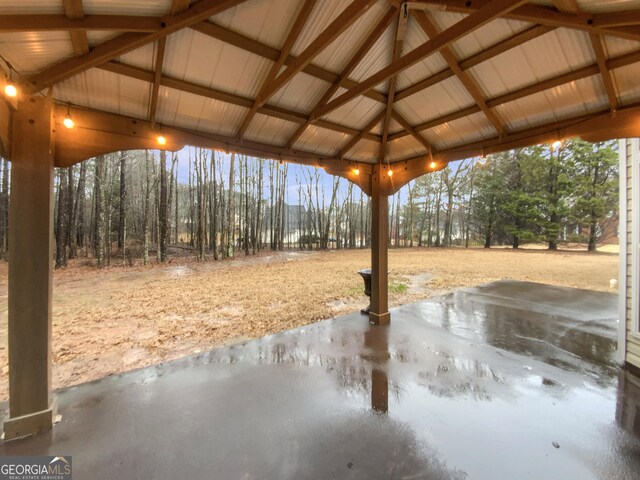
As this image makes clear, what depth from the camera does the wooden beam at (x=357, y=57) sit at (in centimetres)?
225

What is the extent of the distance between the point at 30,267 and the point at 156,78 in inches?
74.1

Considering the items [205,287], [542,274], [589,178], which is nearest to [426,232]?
[589,178]

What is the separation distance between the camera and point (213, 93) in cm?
260

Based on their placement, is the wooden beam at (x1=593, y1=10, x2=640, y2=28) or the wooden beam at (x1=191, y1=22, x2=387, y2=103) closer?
the wooden beam at (x1=593, y1=10, x2=640, y2=28)

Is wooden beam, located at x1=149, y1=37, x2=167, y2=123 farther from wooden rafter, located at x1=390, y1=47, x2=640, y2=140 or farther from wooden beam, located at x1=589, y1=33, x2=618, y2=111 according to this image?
wooden beam, located at x1=589, y1=33, x2=618, y2=111

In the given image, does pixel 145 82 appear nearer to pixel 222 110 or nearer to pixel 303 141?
pixel 222 110

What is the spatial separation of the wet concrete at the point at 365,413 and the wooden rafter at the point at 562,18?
2.93 meters

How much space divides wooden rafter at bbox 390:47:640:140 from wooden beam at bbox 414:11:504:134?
14cm

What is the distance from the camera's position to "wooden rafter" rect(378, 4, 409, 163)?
2045 millimetres

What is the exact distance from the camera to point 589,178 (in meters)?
17.2

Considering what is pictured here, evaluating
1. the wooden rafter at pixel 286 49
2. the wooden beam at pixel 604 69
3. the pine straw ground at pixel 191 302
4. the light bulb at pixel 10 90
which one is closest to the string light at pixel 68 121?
the light bulb at pixel 10 90

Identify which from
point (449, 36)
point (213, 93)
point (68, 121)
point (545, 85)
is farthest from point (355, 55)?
point (68, 121)

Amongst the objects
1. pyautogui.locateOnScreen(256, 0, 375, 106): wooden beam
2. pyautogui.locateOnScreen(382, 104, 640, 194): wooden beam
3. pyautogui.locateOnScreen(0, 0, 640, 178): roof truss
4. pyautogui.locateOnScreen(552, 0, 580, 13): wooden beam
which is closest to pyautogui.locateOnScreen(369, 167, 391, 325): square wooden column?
pyautogui.locateOnScreen(382, 104, 640, 194): wooden beam

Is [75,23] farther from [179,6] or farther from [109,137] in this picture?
[109,137]
